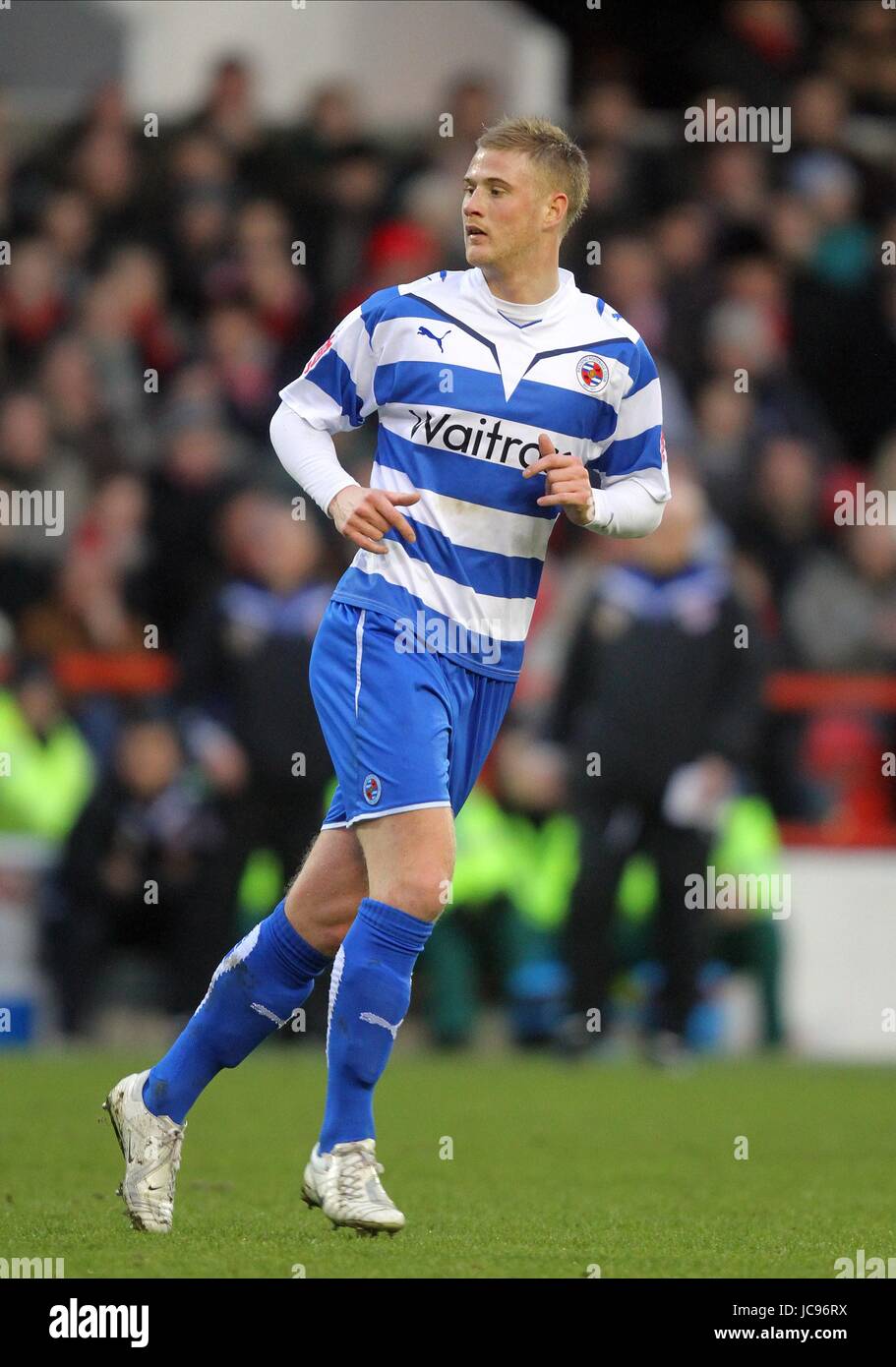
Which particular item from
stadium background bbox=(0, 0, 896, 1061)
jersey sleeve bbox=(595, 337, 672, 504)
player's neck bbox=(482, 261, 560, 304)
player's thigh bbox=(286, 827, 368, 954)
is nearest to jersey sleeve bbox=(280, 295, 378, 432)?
player's neck bbox=(482, 261, 560, 304)

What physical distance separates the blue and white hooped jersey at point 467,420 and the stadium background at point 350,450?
17.2 ft

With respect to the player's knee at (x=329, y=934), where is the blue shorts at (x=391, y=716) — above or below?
above

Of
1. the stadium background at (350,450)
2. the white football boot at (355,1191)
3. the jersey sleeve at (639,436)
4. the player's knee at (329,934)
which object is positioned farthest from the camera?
the stadium background at (350,450)

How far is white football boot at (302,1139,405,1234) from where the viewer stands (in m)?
5.39

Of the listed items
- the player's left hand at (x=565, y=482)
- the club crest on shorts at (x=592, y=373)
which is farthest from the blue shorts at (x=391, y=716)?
the club crest on shorts at (x=592, y=373)

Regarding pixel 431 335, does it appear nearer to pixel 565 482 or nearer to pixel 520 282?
pixel 520 282

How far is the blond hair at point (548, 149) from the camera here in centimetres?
570

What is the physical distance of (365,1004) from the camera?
5.46 m

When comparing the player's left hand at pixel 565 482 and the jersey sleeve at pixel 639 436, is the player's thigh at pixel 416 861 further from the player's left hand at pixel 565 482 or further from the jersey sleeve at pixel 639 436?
the jersey sleeve at pixel 639 436

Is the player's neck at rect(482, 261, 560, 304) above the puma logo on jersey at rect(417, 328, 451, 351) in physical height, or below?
above

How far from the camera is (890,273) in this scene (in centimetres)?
1438

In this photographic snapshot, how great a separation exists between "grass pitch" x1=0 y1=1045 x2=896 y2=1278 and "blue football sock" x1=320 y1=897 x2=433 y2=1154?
0.95 feet

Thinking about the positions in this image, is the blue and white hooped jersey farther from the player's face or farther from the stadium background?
the stadium background

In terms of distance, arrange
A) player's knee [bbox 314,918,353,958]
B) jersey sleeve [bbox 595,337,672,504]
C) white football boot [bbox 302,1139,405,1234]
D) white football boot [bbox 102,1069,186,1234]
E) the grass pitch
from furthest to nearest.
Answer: jersey sleeve [bbox 595,337,672,504] < player's knee [bbox 314,918,353,958] < white football boot [bbox 102,1069,186,1234] < white football boot [bbox 302,1139,405,1234] < the grass pitch
